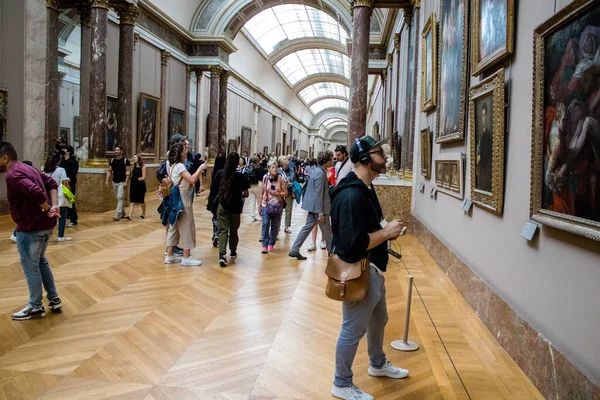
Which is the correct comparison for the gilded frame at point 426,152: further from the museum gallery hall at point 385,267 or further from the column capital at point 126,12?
the column capital at point 126,12

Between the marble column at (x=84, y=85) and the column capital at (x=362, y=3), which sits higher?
the column capital at (x=362, y=3)

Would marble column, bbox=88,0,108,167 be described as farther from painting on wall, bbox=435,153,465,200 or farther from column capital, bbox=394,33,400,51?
painting on wall, bbox=435,153,465,200

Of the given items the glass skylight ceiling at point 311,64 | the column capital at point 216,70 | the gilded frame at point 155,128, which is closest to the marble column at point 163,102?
the gilded frame at point 155,128

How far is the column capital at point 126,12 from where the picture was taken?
1498cm

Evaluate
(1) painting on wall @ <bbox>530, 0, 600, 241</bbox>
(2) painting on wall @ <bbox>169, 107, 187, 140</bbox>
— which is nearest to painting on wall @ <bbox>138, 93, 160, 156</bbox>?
(2) painting on wall @ <bbox>169, 107, 187, 140</bbox>

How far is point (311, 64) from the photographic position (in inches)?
1671

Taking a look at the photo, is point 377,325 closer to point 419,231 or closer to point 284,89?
point 419,231

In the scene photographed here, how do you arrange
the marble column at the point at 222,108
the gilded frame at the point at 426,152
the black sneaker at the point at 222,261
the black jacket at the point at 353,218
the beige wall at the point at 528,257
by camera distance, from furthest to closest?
the marble column at the point at 222,108 < the gilded frame at the point at 426,152 < the black sneaker at the point at 222,261 < the black jacket at the point at 353,218 < the beige wall at the point at 528,257

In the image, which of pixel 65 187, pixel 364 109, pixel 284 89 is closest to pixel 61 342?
pixel 65 187

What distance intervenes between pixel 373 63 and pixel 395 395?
60.2 ft

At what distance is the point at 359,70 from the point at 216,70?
1308cm

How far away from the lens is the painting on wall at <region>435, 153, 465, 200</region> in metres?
5.47

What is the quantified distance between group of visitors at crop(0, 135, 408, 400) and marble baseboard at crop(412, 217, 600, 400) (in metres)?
0.87

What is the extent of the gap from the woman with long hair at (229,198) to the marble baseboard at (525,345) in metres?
3.43
